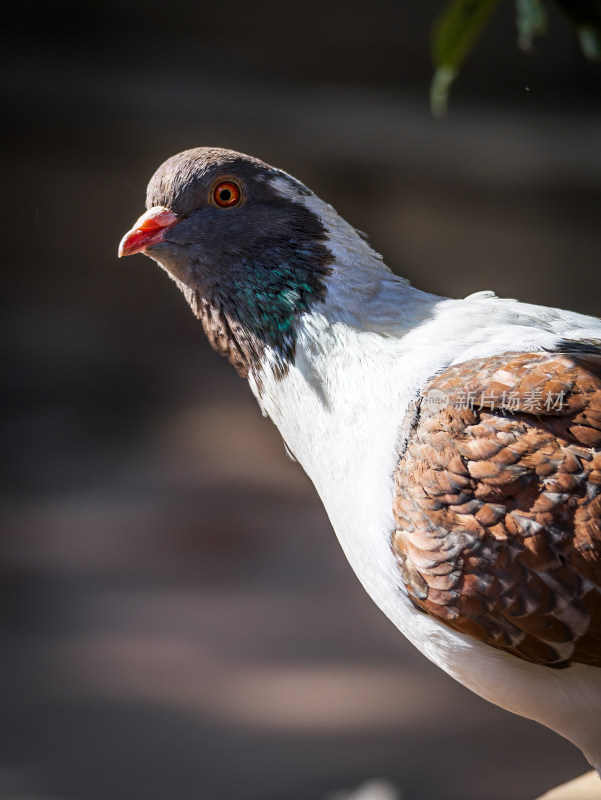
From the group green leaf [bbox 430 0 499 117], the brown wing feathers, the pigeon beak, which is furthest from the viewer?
the pigeon beak

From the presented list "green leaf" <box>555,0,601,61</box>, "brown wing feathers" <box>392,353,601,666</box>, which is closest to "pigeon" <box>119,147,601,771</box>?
"brown wing feathers" <box>392,353,601,666</box>

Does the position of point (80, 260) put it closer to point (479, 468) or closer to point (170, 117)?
point (170, 117)

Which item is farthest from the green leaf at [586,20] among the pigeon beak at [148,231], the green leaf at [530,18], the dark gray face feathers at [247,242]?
the pigeon beak at [148,231]

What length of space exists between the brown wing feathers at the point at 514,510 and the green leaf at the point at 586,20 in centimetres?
62

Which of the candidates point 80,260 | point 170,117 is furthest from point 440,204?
point 80,260

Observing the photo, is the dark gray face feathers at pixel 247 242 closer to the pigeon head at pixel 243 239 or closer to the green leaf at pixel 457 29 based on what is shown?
the pigeon head at pixel 243 239

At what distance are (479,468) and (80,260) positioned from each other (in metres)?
2.87

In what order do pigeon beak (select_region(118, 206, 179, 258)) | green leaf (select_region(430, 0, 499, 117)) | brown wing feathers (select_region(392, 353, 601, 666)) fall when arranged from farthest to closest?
1. pigeon beak (select_region(118, 206, 179, 258))
2. brown wing feathers (select_region(392, 353, 601, 666))
3. green leaf (select_region(430, 0, 499, 117))

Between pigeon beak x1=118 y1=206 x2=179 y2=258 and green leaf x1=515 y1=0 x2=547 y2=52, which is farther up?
green leaf x1=515 y1=0 x2=547 y2=52

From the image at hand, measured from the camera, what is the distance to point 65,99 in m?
3.58

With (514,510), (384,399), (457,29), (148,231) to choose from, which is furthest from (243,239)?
(457,29)

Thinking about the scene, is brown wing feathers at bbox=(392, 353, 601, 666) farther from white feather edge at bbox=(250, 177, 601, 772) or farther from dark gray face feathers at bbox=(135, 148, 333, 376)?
dark gray face feathers at bbox=(135, 148, 333, 376)

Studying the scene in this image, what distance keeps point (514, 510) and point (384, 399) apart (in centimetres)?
31

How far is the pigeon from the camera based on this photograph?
133cm
